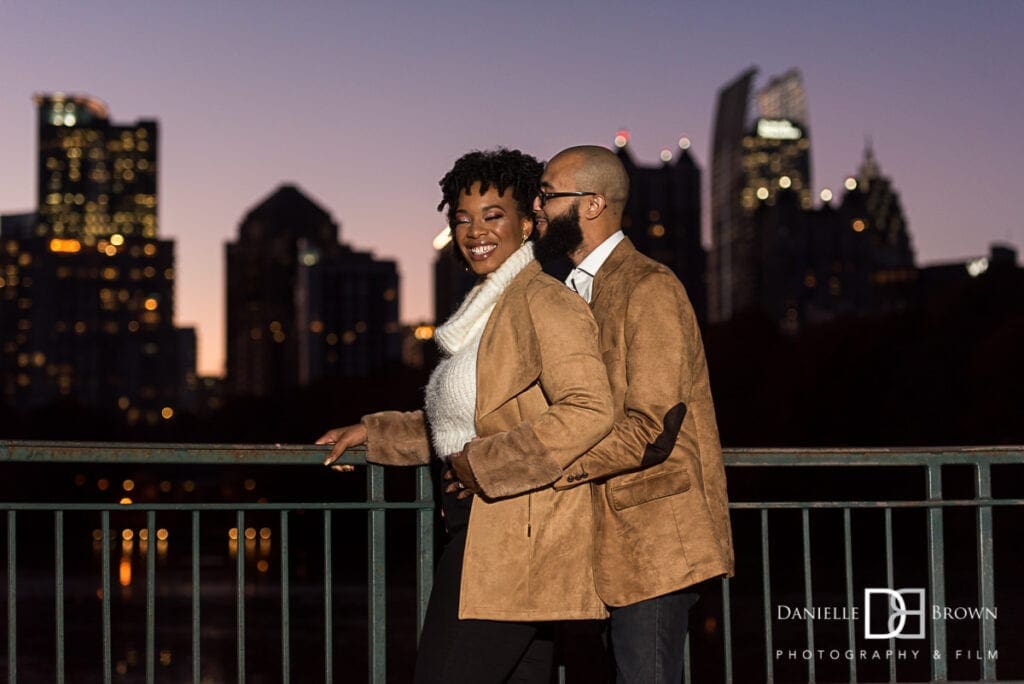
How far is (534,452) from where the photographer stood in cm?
412

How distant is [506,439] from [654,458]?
0.44 metres

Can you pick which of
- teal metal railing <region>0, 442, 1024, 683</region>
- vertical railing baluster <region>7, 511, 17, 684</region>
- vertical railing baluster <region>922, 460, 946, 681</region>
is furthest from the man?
vertical railing baluster <region>922, 460, 946, 681</region>

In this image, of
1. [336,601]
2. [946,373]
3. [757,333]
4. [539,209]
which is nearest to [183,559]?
[336,601]

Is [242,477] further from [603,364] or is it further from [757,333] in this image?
[603,364]

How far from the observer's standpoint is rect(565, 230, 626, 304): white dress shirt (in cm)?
467

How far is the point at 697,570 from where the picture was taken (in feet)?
14.4

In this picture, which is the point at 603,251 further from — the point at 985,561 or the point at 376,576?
the point at 985,561

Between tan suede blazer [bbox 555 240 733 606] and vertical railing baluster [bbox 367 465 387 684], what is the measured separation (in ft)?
4.39

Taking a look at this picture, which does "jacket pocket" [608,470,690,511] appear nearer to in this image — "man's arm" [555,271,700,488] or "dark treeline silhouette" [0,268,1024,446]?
"man's arm" [555,271,700,488]

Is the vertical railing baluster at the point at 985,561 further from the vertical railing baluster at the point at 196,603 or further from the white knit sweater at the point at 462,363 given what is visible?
the vertical railing baluster at the point at 196,603

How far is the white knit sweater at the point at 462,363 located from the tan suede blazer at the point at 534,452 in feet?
0.16

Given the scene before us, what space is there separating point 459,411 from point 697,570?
84cm

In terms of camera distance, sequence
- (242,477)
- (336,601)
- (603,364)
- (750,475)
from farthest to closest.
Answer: (242,477), (750,475), (336,601), (603,364)
